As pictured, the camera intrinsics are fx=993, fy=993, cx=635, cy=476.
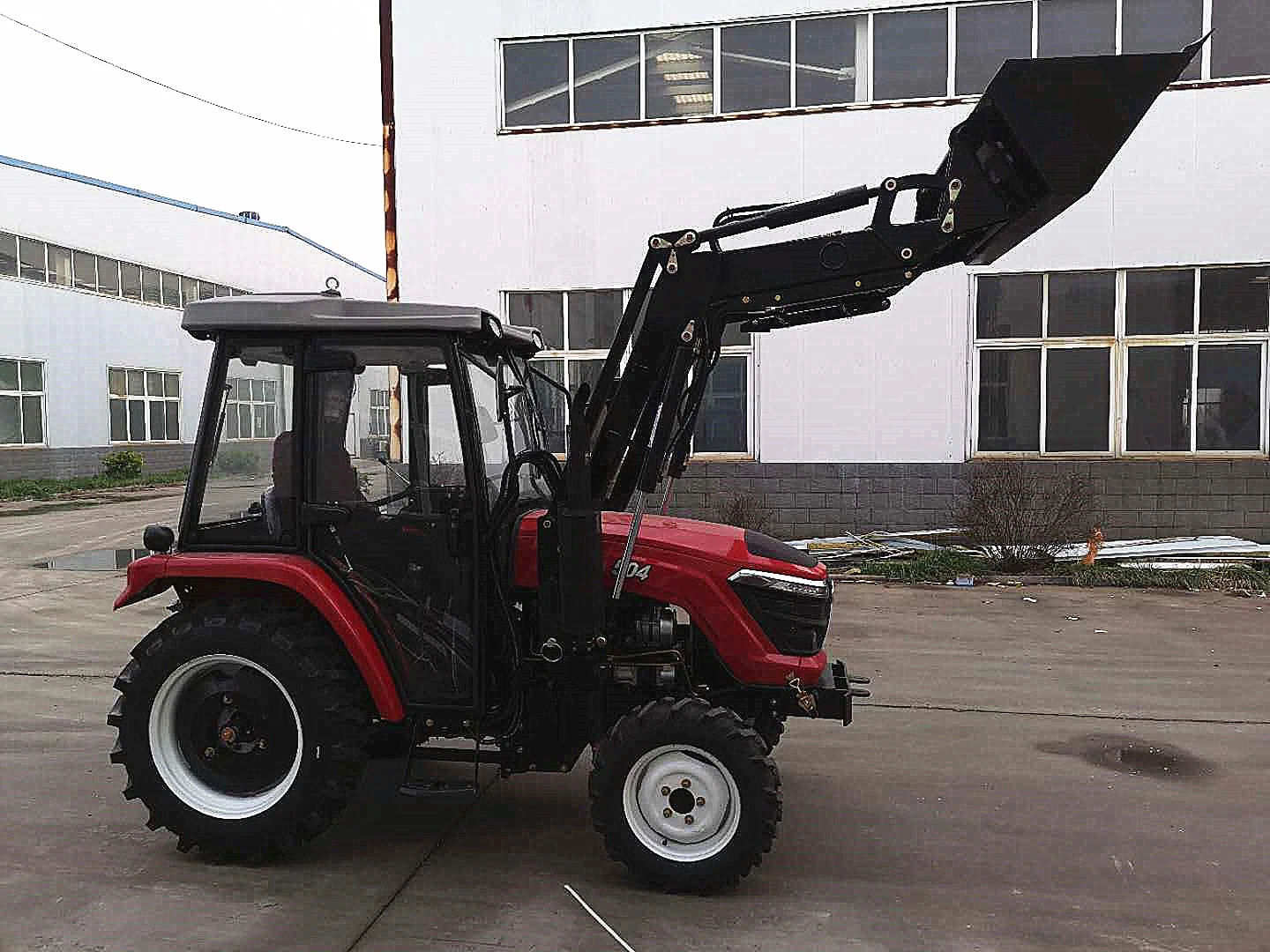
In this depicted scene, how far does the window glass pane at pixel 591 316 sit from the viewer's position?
41.3ft

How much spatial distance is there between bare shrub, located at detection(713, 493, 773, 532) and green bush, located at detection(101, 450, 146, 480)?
1866 centimetres

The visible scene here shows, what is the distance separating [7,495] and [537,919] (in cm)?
2198

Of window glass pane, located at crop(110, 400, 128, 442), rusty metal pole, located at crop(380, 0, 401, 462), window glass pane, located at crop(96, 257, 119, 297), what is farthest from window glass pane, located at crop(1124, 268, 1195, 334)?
window glass pane, located at crop(96, 257, 119, 297)

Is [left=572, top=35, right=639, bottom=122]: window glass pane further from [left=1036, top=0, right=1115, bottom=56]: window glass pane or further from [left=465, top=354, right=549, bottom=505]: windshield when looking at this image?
[left=465, top=354, right=549, bottom=505]: windshield

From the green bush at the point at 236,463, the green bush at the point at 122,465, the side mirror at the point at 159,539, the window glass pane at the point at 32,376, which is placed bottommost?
the green bush at the point at 122,465

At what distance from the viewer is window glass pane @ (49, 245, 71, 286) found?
2419cm

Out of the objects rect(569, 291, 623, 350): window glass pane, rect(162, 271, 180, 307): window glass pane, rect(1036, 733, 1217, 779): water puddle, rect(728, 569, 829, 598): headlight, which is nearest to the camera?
rect(728, 569, 829, 598): headlight

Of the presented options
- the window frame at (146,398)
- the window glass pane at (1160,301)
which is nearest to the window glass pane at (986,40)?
the window glass pane at (1160,301)

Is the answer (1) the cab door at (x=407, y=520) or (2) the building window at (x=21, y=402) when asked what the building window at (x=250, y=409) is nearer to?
(1) the cab door at (x=407, y=520)

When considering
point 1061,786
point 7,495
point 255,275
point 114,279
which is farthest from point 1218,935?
point 255,275

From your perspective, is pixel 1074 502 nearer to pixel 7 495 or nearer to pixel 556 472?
pixel 556 472

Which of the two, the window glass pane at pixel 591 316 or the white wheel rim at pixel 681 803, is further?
the window glass pane at pixel 591 316

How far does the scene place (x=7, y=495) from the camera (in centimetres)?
2119

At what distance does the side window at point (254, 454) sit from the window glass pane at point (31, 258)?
23.5 meters
